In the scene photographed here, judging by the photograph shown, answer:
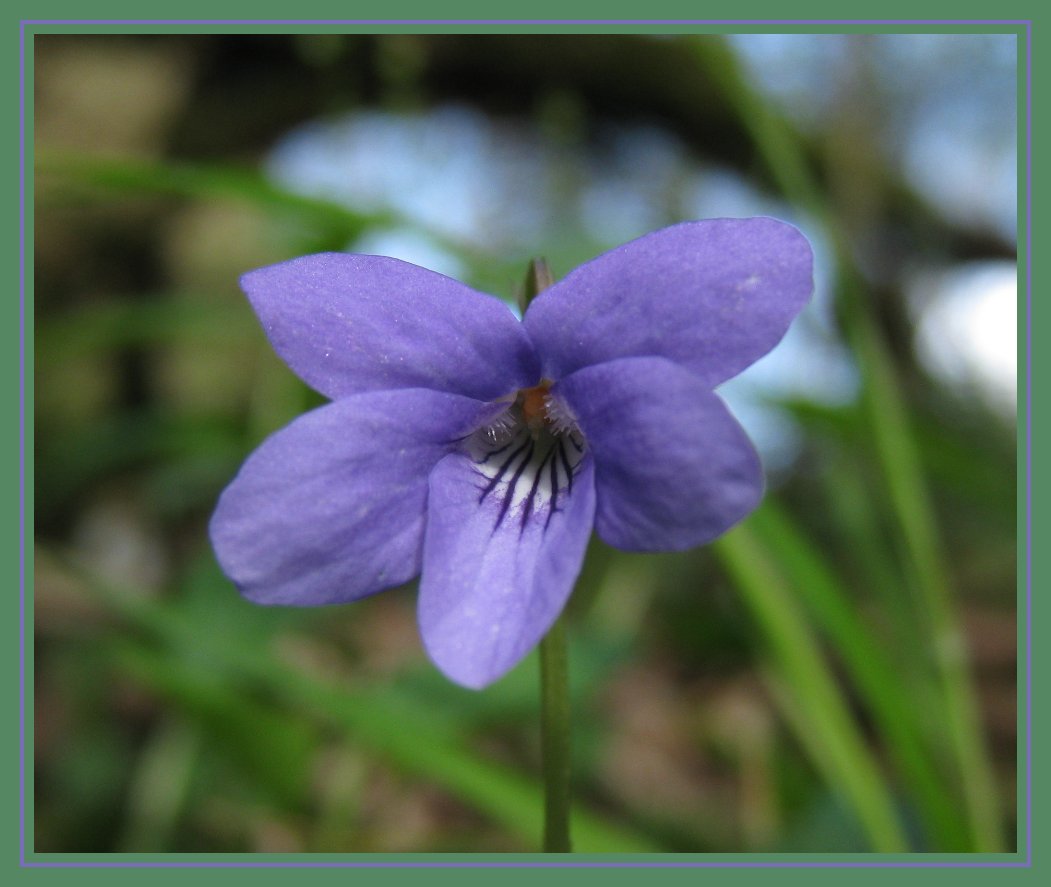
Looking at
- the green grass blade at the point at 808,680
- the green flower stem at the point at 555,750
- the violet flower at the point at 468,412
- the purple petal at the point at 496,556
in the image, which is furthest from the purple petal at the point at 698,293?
the green grass blade at the point at 808,680

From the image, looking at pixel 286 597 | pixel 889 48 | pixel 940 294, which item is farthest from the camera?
pixel 889 48

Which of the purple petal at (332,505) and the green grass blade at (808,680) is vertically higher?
the purple petal at (332,505)

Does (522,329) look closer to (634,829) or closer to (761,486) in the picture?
(761,486)

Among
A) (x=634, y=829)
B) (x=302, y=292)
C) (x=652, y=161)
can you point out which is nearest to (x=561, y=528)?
(x=302, y=292)

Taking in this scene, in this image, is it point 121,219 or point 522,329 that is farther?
point 121,219

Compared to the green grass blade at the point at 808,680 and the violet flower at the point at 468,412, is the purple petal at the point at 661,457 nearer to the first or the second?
the violet flower at the point at 468,412

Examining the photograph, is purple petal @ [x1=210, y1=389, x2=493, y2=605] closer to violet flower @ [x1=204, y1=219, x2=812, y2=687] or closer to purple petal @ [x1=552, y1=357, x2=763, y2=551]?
violet flower @ [x1=204, y1=219, x2=812, y2=687]

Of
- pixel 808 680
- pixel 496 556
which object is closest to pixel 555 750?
pixel 496 556
